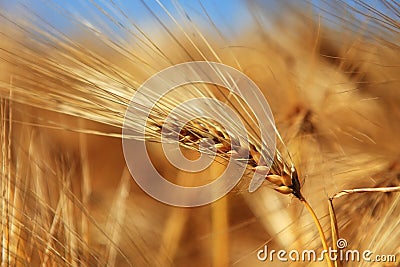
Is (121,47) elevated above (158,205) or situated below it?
above

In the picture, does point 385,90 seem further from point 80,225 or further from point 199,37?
point 80,225

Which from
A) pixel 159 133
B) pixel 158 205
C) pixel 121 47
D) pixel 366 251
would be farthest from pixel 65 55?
pixel 366 251

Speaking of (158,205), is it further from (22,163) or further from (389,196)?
(389,196)

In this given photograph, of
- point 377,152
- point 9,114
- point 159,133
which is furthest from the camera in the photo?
point 377,152

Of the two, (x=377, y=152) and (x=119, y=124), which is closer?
(x=119, y=124)

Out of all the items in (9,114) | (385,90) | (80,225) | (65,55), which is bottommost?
(80,225)

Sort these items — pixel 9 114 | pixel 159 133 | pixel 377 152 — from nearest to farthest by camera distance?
pixel 159 133, pixel 9 114, pixel 377 152
